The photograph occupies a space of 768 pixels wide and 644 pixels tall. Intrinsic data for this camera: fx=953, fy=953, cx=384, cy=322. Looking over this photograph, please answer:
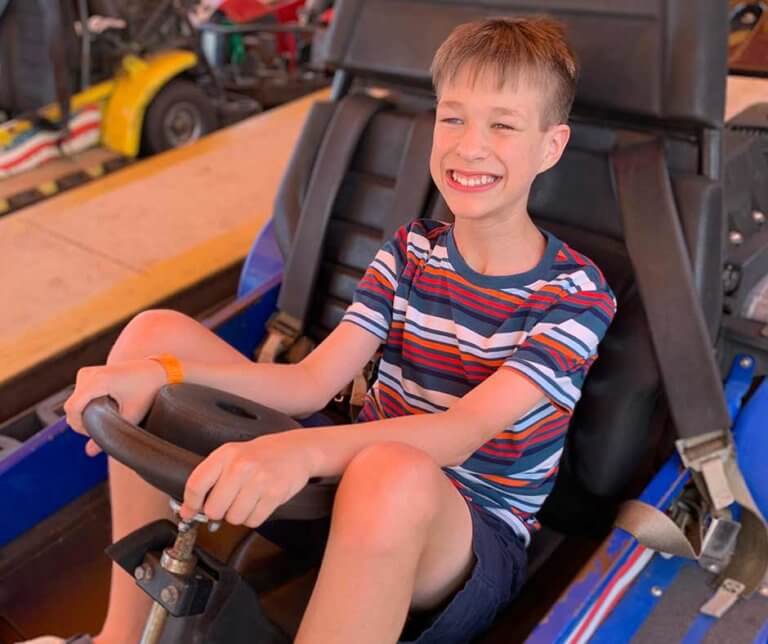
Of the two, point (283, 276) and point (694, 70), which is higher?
point (694, 70)

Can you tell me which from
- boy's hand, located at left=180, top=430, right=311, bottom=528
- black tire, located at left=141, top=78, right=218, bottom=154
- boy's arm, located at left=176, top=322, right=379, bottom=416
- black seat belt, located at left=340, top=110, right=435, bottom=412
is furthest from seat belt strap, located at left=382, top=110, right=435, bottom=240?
black tire, located at left=141, top=78, right=218, bottom=154

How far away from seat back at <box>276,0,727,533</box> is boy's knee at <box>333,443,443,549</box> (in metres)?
0.37

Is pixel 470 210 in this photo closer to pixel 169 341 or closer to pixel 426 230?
pixel 426 230

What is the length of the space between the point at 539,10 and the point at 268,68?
254 centimetres

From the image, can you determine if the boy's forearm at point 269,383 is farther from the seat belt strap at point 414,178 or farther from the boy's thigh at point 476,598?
the seat belt strap at point 414,178

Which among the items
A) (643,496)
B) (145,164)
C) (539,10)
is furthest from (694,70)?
(145,164)

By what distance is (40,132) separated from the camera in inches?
116

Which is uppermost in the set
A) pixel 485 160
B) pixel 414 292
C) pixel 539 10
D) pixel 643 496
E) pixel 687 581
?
pixel 539 10

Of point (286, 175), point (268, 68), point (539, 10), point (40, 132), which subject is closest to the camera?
point (539, 10)

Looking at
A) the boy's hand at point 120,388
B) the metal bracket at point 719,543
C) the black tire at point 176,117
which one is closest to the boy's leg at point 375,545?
the boy's hand at point 120,388

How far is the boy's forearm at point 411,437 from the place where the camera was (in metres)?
0.87

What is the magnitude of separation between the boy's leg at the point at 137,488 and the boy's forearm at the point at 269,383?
0.04 metres

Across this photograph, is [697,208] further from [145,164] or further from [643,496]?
[145,164]

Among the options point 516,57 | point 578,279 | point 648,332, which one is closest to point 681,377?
point 648,332
